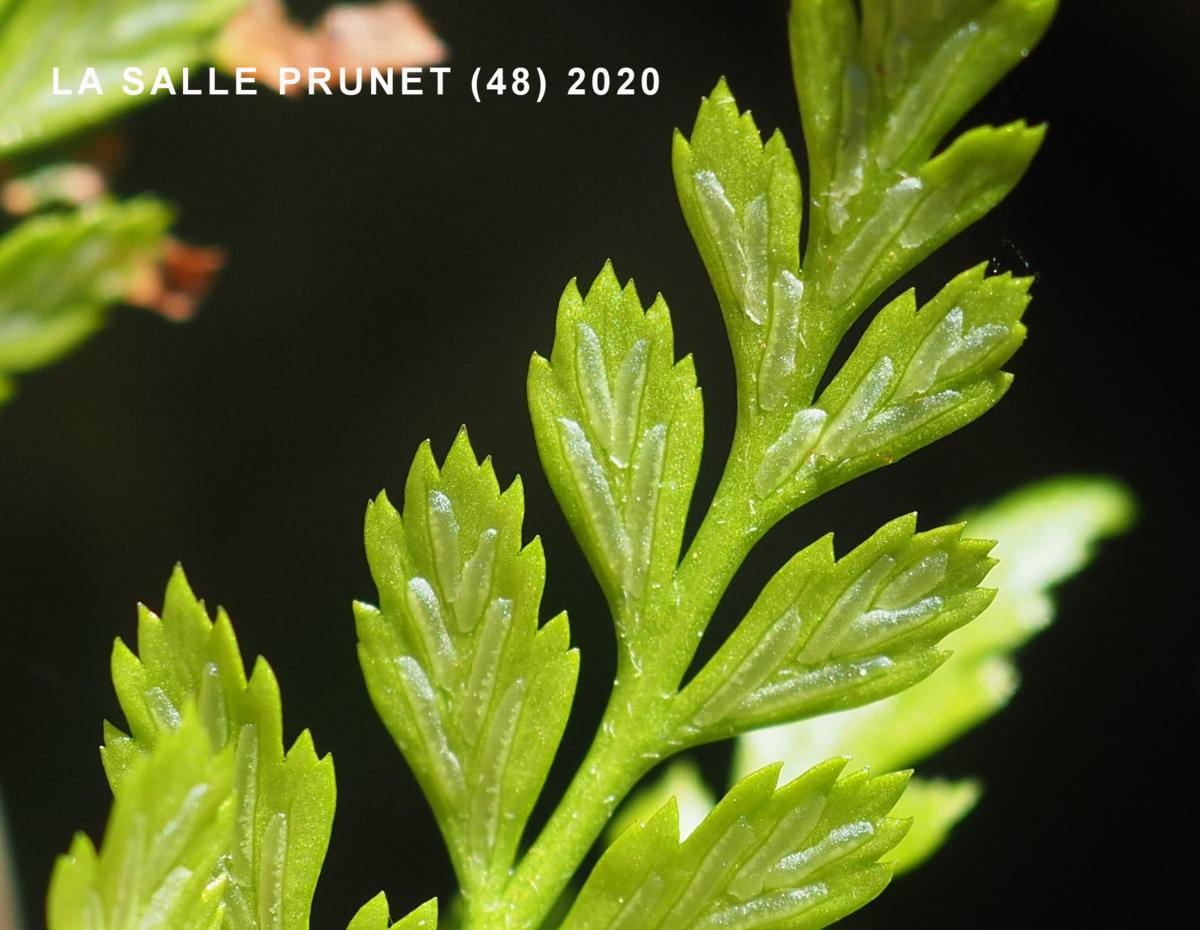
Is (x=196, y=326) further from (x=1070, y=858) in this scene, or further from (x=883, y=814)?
(x=1070, y=858)

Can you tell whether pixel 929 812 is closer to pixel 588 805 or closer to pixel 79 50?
pixel 588 805

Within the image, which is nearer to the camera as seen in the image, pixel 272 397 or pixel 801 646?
pixel 801 646

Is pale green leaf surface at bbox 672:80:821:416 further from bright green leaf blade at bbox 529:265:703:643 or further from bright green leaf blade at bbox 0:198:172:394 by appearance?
bright green leaf blade at bbox 0:198:172:394

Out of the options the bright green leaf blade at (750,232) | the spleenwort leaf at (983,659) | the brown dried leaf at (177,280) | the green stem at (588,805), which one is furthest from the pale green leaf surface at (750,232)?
the brown dried leaf at (177,280)

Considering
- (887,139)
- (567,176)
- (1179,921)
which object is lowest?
(1179,921)

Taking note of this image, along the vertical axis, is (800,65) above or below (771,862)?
above

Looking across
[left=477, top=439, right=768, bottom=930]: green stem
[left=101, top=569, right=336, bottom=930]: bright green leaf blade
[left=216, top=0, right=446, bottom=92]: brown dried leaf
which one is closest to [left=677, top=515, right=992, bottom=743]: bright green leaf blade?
[left=477, top=439, right=768, bottom=930]: green stem

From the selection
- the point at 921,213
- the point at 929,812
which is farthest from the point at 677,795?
the point at 921,213

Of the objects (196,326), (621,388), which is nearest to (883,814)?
(621,388)
